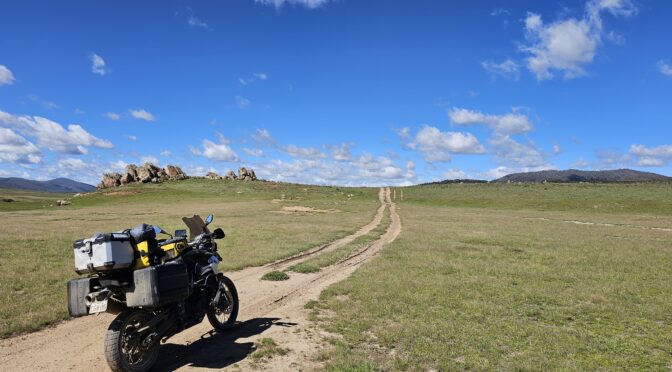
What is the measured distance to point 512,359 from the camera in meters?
8.92

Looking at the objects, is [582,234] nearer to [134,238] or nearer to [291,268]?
[291,268]

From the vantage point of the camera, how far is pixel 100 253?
23.2 feet

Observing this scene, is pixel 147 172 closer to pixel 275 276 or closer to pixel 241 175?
pixel 241 175

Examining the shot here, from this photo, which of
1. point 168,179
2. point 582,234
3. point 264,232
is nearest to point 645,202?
point 582,234

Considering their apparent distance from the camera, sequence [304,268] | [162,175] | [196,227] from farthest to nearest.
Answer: [162,175]
[304,268]
[196,227]

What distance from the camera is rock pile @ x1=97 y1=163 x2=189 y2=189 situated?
121 meters

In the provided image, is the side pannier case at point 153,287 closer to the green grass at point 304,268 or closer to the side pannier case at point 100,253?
the side pannier case at point 100,253

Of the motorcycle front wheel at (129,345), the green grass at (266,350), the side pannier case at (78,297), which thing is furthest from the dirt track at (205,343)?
the side pannier case at (78,297)

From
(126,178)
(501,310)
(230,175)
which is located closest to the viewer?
(501,310)

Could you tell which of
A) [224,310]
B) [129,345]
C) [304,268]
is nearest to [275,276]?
[304,268]

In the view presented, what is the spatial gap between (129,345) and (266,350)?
8.63 feet

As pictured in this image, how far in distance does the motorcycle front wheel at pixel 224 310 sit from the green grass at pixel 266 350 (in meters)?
1.12

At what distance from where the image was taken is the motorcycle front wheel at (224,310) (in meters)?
9.77

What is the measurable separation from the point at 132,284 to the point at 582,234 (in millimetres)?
36507
